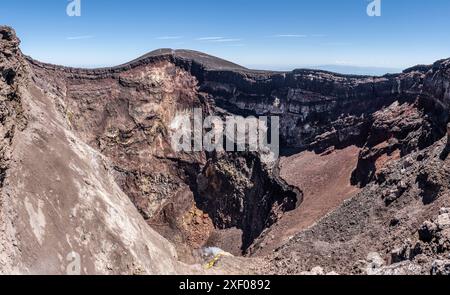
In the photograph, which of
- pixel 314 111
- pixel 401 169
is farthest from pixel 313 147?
pixel 401 169

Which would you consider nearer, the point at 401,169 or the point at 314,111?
the point at 401,169

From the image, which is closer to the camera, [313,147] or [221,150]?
[313,147]

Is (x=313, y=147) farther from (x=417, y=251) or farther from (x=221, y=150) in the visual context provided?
(x=417, y=251)

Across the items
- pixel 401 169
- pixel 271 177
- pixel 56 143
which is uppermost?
pixel 56 143

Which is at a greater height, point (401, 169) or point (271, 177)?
point (401, 169)

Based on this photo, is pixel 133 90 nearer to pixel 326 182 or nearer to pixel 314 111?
pixel 314 111

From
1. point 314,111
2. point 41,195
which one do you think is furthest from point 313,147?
point 41,195

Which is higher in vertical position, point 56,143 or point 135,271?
point 56,143
